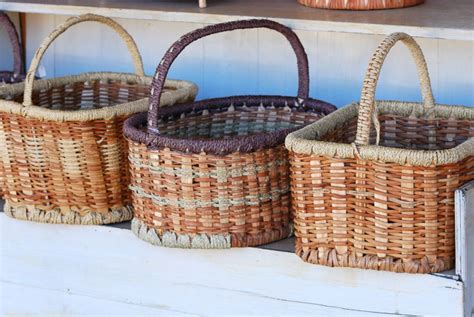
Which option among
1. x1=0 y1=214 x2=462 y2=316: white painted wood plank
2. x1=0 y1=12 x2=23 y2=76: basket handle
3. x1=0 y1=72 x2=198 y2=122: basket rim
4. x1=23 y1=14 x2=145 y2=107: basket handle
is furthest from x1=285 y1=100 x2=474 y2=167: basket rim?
x1=0 y1=12 x2=23 y2=76: basket handle

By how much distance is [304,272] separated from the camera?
2.05m

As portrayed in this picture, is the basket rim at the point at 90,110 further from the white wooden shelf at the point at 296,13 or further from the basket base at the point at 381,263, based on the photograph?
the basket base at the point at 381,263

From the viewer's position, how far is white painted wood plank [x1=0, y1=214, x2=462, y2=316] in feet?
6.44

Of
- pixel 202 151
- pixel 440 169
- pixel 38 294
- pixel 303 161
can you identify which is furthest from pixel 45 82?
pixel 440 169

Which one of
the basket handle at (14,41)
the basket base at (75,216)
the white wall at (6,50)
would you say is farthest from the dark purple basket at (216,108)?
the white wall at (6,50)

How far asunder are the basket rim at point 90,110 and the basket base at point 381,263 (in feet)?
1.88

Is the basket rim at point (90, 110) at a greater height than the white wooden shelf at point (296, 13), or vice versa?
the white wooden shelf at point (296, 13)

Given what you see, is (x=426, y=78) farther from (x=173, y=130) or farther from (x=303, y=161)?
(x=173, y=130)

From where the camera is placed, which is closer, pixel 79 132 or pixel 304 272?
pixel 304 272

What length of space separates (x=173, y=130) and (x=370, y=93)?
2.00 feet

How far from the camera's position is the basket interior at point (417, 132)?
218cm

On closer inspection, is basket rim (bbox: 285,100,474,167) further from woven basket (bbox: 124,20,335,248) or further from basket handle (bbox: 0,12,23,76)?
basket handle (bbox: 0,12,23,76)

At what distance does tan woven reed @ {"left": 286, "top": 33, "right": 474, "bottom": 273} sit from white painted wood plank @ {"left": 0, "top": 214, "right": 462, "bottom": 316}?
5 cm

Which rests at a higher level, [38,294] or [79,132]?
[79,132]
